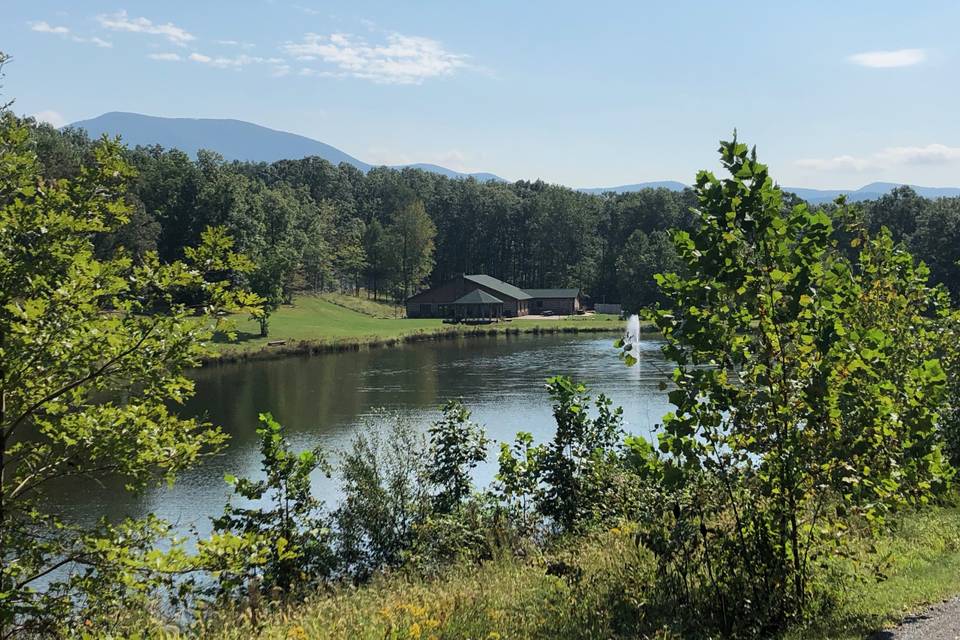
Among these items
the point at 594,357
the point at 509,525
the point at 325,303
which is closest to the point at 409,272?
the point at 325,303

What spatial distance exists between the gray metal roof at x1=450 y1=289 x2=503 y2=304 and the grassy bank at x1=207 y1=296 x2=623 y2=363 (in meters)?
4.44

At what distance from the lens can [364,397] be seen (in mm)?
39281

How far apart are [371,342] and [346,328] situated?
303 inches

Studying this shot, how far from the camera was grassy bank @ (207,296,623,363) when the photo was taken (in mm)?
61094

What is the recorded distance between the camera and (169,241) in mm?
81000

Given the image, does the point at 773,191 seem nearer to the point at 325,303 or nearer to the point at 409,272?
the point at 325,303

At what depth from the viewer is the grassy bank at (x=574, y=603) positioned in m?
7.07

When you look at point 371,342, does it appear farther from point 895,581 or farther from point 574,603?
point 895,581

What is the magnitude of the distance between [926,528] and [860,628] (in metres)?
4.76

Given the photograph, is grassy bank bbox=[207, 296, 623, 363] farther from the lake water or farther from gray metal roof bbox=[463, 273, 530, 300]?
gray metal roof bbox=[463, 273, 530, 300]

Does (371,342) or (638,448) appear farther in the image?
(371,342)

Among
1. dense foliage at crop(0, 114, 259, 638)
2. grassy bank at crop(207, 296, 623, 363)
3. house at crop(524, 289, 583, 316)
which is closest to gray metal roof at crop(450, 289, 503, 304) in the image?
grassy bank at crop(207, 296, 623, 363)

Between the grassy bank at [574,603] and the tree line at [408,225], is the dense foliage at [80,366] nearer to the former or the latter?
the grassy bank at [574,603]

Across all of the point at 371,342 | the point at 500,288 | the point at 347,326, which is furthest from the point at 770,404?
the point at 500,288
